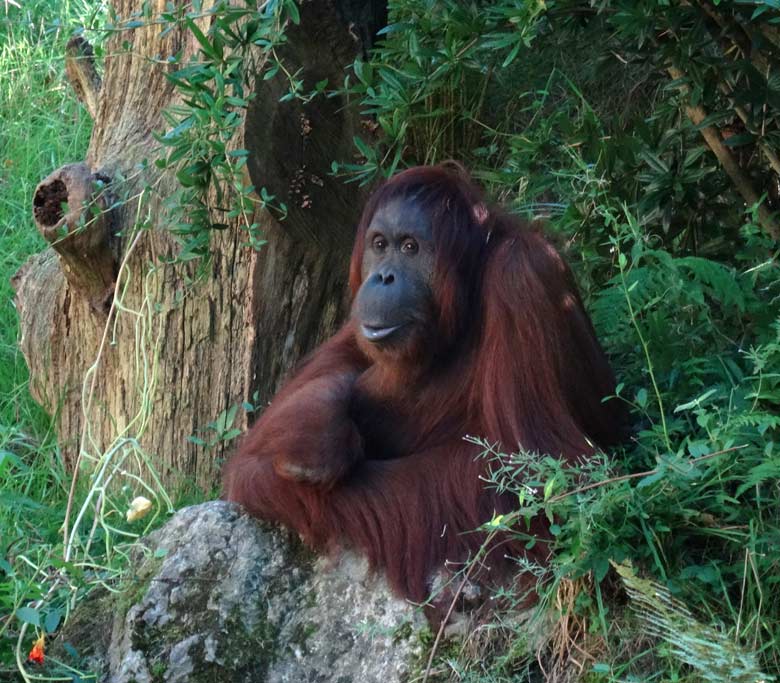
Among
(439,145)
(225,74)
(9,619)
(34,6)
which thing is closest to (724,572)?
(9,619)

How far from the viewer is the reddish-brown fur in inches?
118

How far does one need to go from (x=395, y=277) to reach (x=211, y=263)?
3.10 ft

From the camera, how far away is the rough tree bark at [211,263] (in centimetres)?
389

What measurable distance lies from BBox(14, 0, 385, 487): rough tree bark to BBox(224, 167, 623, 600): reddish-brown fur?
0.62m

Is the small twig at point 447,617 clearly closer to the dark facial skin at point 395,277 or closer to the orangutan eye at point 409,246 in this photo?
the dark facial skin at point 395,277

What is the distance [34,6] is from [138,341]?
3722mm

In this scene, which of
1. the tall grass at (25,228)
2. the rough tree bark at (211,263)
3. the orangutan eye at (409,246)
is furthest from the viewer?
the rough tree bark at (211,263)

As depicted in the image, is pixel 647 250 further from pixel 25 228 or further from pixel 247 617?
pixel 25 228

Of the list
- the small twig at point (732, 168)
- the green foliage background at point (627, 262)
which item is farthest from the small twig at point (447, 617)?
the small twig at point (732, 168)

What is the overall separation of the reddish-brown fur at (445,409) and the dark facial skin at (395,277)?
0.03 meters

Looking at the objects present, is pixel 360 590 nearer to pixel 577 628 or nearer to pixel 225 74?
pixel 577 628

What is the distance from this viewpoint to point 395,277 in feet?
10.4

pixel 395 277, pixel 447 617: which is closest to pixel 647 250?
pixel 395 277

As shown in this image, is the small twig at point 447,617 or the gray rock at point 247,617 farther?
the gray rock at point 247,617
